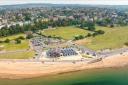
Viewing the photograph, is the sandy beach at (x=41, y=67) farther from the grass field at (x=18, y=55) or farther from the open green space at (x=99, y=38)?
the open green space at (x=99, y=38)

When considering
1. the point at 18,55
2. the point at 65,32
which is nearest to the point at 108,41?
the point at 65,32

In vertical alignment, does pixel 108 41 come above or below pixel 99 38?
above

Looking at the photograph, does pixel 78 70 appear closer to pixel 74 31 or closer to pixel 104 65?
pixel 104 65

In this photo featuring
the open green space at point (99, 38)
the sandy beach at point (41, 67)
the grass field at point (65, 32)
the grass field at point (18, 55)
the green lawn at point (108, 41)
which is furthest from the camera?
the grass field at point (65, 32)

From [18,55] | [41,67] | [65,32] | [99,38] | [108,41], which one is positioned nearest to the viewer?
[41,67]

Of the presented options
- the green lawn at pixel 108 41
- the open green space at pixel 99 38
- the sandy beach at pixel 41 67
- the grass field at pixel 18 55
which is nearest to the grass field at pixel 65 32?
the open green space at pixel 99 38

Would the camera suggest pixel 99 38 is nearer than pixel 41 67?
No

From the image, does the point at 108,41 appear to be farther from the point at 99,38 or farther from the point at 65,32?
the point at 65,32

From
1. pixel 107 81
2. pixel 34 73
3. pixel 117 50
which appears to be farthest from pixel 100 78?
pixel 117 50
